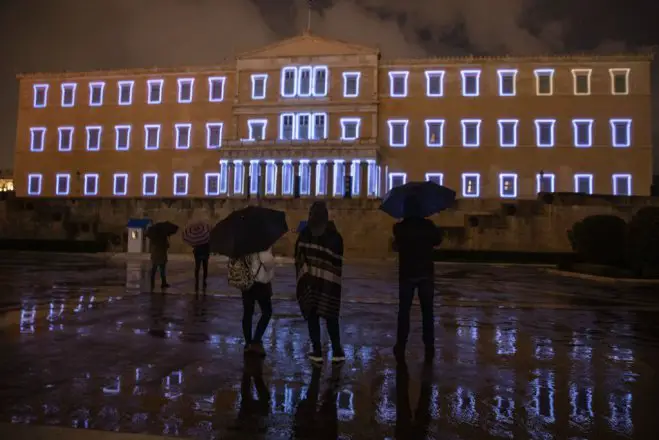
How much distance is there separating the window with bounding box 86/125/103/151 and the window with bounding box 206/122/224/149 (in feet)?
38.5

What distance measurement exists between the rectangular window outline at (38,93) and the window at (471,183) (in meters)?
42.7

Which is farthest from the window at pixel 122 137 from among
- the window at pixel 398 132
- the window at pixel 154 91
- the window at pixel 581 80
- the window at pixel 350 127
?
the window at pixel 581 80

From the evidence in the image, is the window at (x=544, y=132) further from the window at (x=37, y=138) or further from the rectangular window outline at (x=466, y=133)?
the window at (x=37, y=138)

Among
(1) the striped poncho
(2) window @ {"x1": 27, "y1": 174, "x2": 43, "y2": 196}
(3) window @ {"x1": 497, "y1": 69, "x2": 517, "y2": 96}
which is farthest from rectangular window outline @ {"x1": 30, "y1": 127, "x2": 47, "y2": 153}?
(1) the striped poncho

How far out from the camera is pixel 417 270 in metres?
6.74

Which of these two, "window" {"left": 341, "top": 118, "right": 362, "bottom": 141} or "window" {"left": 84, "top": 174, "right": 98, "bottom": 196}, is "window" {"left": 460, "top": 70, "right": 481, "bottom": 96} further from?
"window" {"left": 84, "top": 174, "right": 98, "bottom": 196}

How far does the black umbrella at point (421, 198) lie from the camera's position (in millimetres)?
7016

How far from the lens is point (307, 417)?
437cm

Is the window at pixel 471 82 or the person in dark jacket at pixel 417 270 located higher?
A: the window at pixel 471 82

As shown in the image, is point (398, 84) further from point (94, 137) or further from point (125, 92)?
point (94, 137)

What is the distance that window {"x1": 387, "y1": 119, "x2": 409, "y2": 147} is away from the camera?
47.8 m

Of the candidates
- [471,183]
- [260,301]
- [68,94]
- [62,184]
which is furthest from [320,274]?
[68,94]

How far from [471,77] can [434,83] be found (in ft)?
10.5

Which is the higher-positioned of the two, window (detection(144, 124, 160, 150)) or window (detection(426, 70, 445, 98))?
window (detection(426, 70, 445, 98))
